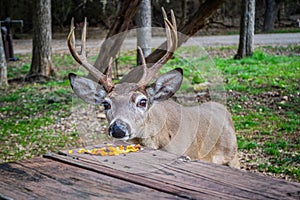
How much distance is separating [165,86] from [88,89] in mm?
685

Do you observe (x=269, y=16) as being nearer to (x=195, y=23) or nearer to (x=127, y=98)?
(x=195, y=23)

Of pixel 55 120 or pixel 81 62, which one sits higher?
pixel 81 62

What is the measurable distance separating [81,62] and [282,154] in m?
2.87

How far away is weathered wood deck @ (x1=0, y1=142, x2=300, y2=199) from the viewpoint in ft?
7.14

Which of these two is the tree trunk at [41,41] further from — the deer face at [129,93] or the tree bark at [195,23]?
the deer face at [129,93]

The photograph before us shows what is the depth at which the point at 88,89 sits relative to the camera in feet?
13.4

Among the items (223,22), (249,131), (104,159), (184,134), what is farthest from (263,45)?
(104,159)

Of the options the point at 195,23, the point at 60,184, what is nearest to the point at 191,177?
the point at 60,184

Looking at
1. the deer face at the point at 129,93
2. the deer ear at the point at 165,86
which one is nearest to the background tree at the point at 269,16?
the deer face at the point at 129,93

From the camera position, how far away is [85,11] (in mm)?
23344

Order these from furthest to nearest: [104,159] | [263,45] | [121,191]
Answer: [263,45]
[104,159]
[121,191]

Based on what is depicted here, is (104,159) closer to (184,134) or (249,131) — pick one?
(184,134)

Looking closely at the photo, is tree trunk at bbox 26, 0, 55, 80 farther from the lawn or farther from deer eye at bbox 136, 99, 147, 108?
deer eye at bbox 136, 99, 147, 108

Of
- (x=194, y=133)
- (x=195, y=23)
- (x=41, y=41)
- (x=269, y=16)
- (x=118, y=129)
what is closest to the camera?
(x=118, y=129)
